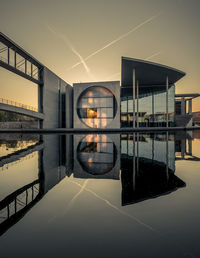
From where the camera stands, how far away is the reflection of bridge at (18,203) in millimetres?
1588

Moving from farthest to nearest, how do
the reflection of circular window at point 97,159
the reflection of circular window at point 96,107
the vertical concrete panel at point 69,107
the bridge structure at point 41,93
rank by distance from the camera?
the vertical concrete panel at point 69,107 → the reflection of circular window at point 96,107 → the bridge structure at point 41,93 → the reflection of circular window at point 97,159

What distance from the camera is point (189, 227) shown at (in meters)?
1.43

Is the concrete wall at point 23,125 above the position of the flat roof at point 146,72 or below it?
below

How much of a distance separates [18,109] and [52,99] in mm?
7380

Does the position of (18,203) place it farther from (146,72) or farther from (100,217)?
(146,72)

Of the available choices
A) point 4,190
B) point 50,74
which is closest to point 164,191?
point 4,190

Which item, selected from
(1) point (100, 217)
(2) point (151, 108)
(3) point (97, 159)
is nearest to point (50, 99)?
(2) point (151, 108)

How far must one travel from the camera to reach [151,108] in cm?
3503

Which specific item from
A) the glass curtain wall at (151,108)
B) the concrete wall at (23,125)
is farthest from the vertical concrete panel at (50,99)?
the glass curtain wall at (151,108)

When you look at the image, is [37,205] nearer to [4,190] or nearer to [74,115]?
[4,190]

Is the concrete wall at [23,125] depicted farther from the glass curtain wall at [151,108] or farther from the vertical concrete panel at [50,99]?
the glass curtain wall at [151,108]

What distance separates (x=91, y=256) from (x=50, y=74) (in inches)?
1266

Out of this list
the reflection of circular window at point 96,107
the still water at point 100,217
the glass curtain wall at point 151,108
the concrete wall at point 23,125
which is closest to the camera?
the still water at point 100,217

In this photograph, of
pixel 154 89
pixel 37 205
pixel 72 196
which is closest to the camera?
pixel 37 205
